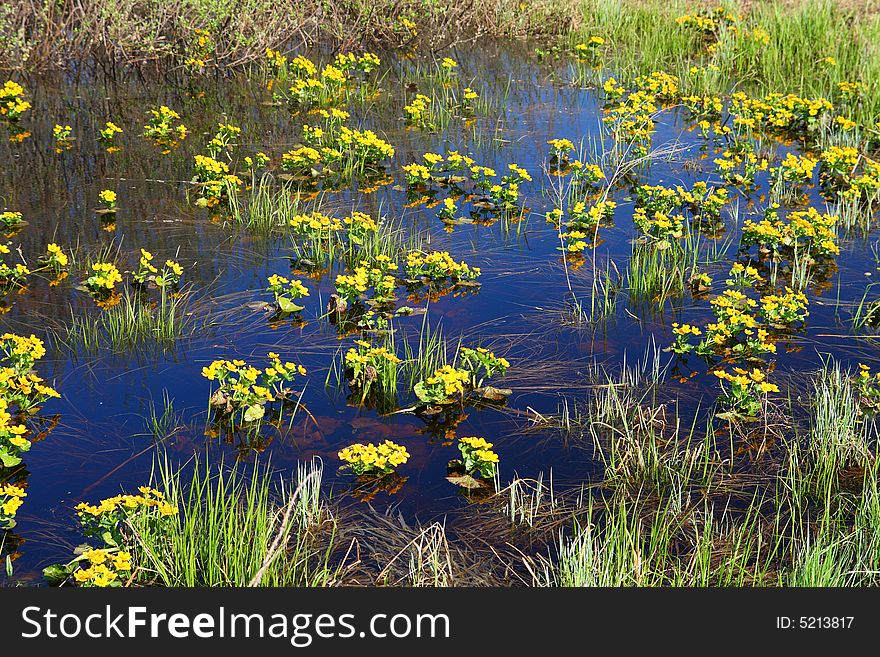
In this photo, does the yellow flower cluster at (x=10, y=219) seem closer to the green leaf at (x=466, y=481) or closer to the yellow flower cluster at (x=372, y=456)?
the yellow flower cluster at (x=372, y=456)

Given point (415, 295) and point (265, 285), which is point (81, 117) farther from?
point (415, 295)

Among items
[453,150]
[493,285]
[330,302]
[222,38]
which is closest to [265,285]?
[330,302]

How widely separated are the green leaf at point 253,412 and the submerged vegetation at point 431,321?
1 cm

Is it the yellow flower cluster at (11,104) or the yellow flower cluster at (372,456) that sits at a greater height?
the yellow flower cluster at (11,104)

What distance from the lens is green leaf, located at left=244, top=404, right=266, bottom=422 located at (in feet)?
15.1

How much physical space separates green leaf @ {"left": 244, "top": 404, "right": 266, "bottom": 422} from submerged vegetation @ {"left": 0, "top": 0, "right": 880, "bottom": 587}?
11 millimetres

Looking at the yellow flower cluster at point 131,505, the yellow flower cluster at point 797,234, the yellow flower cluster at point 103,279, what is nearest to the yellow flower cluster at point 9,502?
the yellow flower cluster at point 131,505

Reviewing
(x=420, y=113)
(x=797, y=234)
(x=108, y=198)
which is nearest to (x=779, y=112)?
(x=797, y=234)

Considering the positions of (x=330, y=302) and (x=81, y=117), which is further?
(x=81, y=117)

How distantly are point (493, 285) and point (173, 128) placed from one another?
448 centimetres

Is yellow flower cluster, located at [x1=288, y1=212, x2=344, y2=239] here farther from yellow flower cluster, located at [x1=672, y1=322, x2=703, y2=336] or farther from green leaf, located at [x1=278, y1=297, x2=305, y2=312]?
yellow flower cluster, located at [x1=672, y1=322, x2=703, y2=336]

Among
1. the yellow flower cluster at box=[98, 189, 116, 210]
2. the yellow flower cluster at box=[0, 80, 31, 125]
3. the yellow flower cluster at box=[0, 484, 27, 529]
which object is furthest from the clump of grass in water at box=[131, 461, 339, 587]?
the yellow flower cluster at box=[0, 80, 31, 125]

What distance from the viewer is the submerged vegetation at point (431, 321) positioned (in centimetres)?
387

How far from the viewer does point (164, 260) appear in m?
6.54
